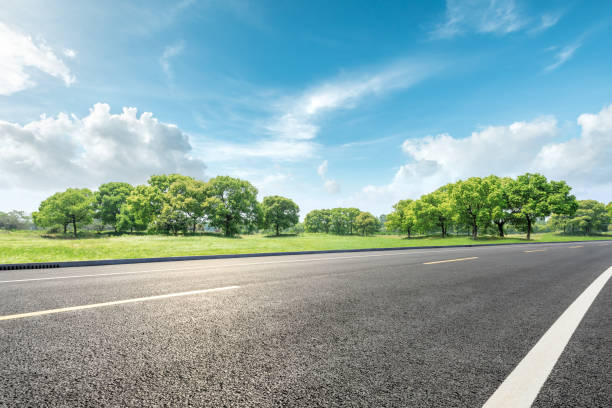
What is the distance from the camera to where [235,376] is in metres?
2.14

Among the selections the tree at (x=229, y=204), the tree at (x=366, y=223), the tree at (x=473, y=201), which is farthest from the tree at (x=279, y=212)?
the tree at (x=473, y=201)

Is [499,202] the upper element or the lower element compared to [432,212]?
upper

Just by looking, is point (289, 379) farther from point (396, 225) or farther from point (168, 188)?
point (396, 225)

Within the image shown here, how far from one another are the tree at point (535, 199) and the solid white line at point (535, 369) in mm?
55714

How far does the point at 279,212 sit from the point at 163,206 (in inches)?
1132

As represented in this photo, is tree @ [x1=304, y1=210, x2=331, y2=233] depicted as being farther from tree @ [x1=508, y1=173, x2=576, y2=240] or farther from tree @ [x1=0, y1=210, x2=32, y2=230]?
tree @ [x1=0, y1=210, x2=32, y2=230]

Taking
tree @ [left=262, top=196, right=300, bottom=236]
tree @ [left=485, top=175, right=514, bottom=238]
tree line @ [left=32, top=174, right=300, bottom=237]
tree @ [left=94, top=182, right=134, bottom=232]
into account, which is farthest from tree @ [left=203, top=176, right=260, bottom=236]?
tree @ [left=485, top=175, right=514, bottom=238]

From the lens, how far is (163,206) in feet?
154

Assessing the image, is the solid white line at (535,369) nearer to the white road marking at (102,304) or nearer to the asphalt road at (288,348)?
the asphalt road at (288,348)

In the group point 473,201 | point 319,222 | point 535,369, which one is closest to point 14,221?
point 319,222

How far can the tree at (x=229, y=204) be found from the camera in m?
47.5

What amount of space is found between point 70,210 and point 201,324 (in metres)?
57.4

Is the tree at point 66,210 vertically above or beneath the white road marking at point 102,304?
above

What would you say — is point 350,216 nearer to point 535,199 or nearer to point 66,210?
point 535,199
